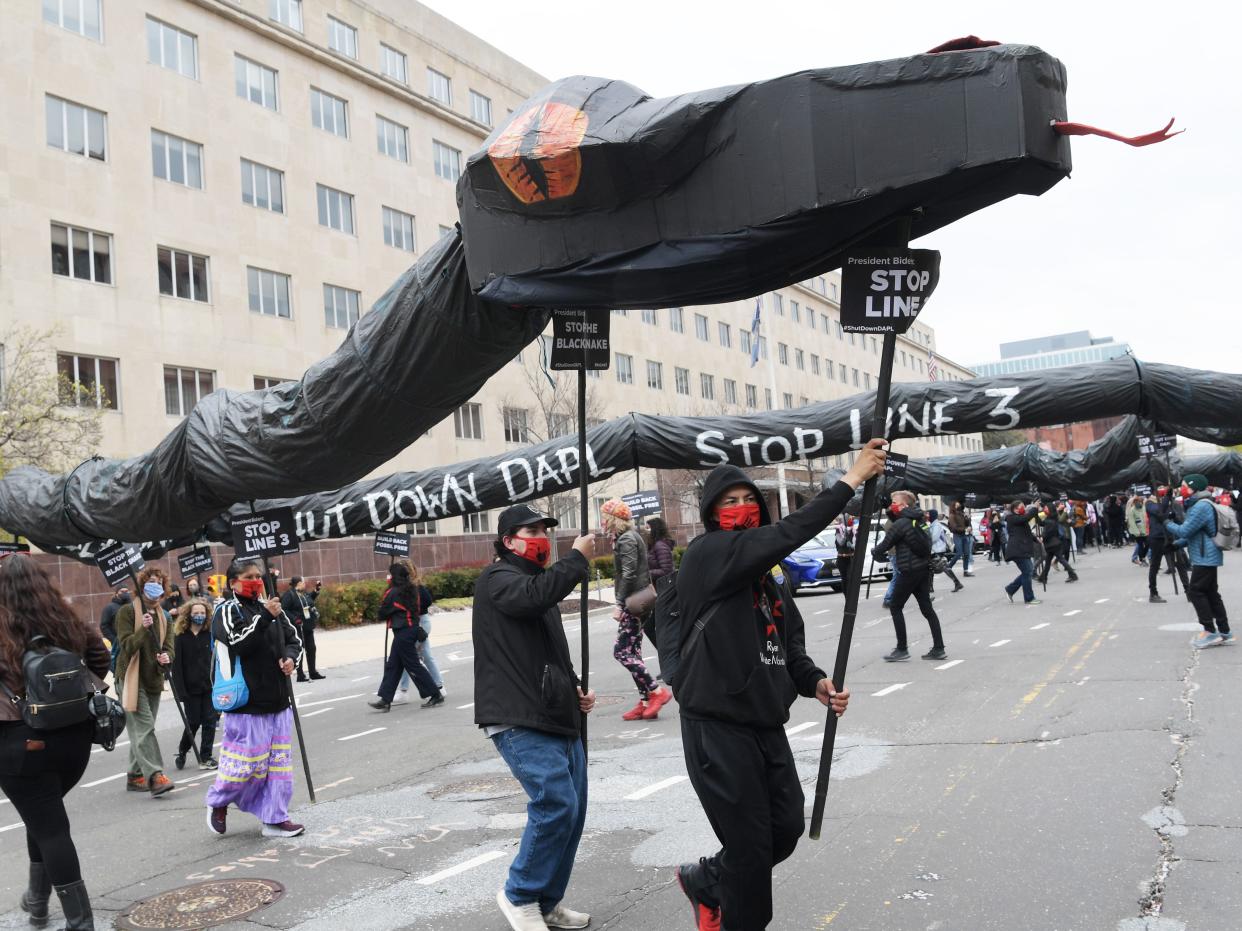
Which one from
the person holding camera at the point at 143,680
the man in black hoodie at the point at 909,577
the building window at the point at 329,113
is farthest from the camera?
the building window at the point at 329,113

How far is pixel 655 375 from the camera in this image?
52.8 metres

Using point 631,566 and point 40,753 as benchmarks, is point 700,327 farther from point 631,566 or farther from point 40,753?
point 40,753

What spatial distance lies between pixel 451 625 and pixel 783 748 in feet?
71.6

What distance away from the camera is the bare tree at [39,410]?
65.1 ft

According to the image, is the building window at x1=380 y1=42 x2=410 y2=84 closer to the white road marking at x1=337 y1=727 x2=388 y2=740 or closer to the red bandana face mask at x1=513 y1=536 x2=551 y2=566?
the white road marking at x1=337 y1=727 x2=388 y2=740

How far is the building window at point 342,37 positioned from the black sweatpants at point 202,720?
104 ft

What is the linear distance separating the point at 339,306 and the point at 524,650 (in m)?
33.1

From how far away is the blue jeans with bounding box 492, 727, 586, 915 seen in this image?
4.67 metres

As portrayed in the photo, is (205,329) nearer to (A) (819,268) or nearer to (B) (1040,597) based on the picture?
(B) (1040,597)

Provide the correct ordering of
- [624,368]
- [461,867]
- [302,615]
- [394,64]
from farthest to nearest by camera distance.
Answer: [624,368] < [394,64] < [302,615] < [461,867]

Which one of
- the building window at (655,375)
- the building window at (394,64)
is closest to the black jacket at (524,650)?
the building window at (394,64)

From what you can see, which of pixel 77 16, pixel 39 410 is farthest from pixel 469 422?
pixel 39 410

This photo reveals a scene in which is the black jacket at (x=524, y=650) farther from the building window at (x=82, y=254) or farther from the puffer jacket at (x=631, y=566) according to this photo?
the building window at (x=82, y=254)

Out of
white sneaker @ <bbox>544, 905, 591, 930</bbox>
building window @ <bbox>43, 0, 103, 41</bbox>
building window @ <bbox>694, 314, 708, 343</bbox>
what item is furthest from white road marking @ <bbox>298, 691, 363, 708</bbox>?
building window @ <bbox>694, 314, 708, 343</bbox>
